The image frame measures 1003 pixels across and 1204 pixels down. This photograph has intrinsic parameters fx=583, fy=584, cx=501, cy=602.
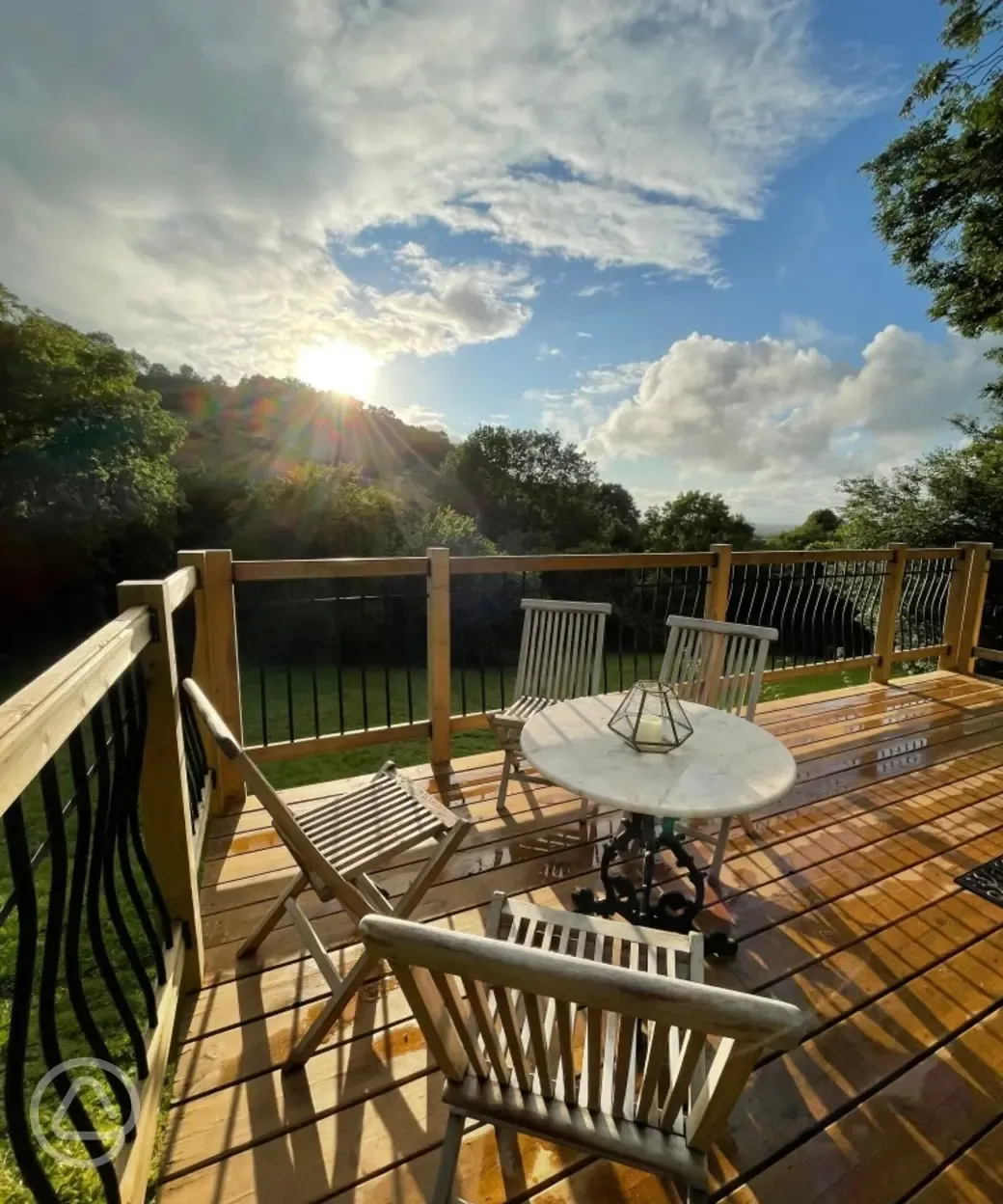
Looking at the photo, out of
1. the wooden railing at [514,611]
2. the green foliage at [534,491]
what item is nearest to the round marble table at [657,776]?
the wooden railing at [514,611]

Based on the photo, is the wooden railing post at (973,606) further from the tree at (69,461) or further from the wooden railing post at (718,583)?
the tree at (69,461)

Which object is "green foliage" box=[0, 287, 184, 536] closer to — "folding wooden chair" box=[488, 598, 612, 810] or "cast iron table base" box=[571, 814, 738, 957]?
"folding wooden chair" box=[488, 598, 612, 810]

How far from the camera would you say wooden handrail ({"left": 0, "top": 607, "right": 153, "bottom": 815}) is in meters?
0.70

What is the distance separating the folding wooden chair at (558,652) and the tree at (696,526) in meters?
15.9

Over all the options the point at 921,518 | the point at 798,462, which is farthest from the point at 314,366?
the point at 921,518

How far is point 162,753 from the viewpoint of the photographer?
5.14ft

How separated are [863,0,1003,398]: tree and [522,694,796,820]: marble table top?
818 centimetres

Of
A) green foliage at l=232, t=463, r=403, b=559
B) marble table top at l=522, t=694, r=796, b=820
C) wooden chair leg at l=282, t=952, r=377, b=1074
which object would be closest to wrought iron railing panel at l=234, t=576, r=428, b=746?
green foliage at l=232, t=463, r=403, b=559

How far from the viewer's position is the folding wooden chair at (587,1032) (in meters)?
0.65

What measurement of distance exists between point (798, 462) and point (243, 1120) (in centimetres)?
1405

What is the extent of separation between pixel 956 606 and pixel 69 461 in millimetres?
15443

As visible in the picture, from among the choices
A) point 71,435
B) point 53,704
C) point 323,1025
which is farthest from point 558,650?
point 71,435

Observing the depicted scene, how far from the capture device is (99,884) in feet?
3.65

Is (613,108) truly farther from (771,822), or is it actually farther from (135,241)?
(135,241)
